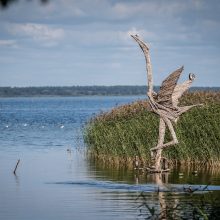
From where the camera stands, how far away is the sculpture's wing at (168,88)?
2372cm

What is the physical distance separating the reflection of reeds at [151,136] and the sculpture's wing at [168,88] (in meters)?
1.81

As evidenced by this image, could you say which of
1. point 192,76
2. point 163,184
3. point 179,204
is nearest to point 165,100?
point 192,76

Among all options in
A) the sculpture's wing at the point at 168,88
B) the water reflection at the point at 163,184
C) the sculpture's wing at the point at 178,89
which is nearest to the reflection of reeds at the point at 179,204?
the water reflection at the point at 163,184

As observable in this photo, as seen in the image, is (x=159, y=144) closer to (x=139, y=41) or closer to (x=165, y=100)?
(x=165, y=100)

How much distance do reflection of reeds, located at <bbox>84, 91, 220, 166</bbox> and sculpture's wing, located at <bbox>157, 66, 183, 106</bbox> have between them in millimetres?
1810

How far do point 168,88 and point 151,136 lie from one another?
14.9ft

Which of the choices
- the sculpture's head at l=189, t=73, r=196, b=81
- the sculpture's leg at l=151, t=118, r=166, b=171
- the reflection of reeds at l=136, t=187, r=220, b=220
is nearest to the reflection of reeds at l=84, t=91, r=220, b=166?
the sculpture's leg at l=151, t=118, r=166, b=171

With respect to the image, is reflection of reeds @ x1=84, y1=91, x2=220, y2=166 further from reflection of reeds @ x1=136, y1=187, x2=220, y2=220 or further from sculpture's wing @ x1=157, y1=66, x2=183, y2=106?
reflection of reeds @ x1=136, y1=187, x2=220, y2=220

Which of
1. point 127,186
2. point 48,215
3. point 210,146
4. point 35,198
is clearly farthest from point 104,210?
point 210,146

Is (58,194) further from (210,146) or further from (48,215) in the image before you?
(210,146)

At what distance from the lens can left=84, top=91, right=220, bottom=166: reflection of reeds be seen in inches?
1049

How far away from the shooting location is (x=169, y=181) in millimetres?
23812

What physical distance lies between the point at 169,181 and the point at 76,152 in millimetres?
12540

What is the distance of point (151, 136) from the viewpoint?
28422 millimetres
